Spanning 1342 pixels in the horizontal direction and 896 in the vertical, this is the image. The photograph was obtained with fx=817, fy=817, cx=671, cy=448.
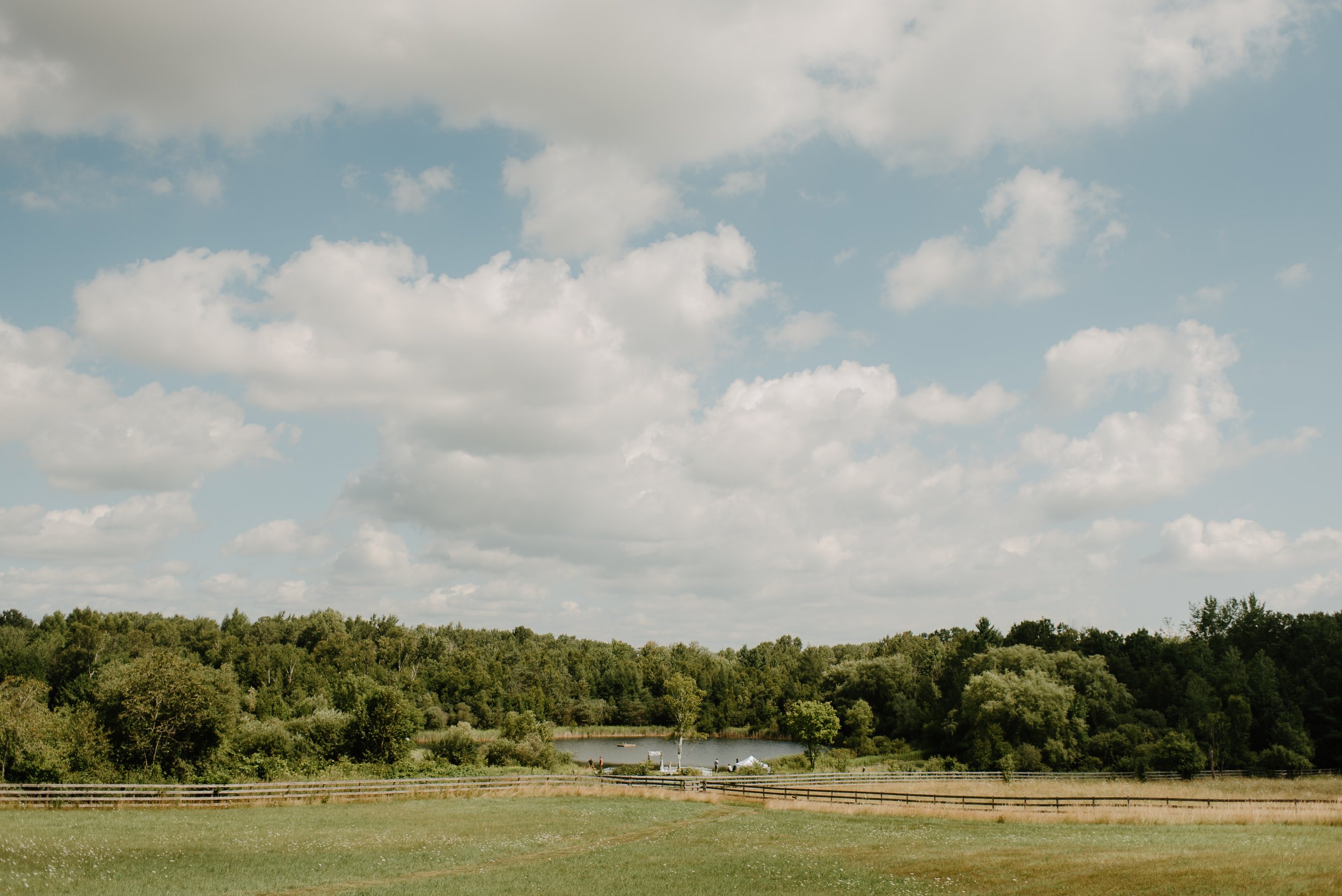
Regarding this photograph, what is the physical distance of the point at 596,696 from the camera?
17025cm

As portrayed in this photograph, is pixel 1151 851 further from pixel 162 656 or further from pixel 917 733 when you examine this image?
pixel 917 733

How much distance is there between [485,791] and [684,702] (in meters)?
87.9

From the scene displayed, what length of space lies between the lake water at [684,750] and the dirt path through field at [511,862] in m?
59.9

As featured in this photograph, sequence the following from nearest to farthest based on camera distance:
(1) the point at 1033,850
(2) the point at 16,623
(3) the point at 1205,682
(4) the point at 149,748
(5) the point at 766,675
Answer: (1) the point at 1033,850, (4) the point at 149,748, (3) the point at 1205,682, (5) the point at 766,675, (2) the point at 16,623

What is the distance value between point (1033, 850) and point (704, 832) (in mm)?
13188

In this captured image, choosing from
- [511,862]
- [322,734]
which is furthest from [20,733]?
[511,862]

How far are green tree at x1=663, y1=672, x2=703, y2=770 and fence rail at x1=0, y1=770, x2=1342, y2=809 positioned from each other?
7650cm

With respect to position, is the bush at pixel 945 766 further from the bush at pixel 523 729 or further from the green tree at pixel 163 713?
the green tree at pixel 163 713

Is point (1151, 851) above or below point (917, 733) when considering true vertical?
above

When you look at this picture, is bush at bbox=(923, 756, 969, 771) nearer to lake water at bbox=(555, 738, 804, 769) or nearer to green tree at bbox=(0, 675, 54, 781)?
lake water at bbox=(555, 738, 804, 769)

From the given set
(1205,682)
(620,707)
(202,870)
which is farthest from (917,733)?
(202,870)

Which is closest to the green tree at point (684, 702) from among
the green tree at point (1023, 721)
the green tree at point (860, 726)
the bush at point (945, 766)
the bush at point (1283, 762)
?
the green tree at point (860, 726)

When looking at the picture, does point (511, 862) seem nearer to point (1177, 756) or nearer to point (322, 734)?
point (322, 734)

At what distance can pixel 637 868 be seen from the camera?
86.1ft
